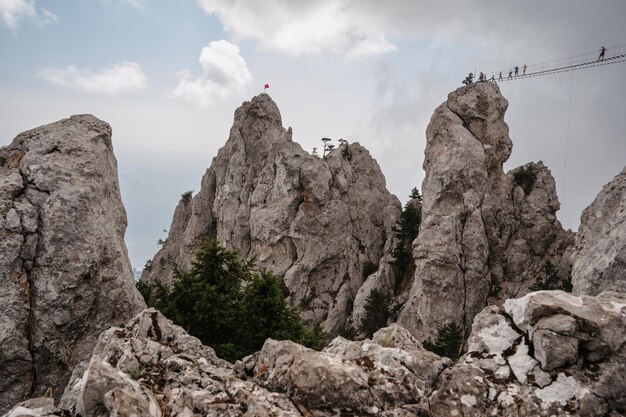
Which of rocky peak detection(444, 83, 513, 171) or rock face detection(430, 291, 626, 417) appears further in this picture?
rocky peak detection(444, 83, 513, 171)

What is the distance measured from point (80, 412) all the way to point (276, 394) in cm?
403

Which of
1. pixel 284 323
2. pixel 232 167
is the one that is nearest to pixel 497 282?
pixel 284 323

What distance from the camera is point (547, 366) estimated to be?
354 inches

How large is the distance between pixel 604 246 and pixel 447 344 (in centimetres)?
3197

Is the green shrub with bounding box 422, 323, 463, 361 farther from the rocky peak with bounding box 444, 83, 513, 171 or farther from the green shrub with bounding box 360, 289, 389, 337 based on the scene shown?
the rocky peak with bounding box 444, 83, 513, 171

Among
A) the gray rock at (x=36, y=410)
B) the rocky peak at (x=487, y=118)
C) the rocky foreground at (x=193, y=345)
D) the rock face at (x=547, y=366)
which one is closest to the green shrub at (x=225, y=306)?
the rocky foreground at (x=193, y=345)

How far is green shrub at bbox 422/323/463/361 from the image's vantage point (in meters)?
45.8

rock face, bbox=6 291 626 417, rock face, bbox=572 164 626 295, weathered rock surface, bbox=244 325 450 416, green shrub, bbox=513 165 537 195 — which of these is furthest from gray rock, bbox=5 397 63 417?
green shrub, bbox=513 165 537 195

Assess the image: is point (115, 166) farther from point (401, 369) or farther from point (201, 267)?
point (401, 369)

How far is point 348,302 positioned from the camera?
67.3 m

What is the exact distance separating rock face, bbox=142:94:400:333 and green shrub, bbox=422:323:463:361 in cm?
2050

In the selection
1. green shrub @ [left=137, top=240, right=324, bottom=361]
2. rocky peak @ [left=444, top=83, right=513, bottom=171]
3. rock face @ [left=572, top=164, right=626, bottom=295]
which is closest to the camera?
rock face @ [left=572, top=164, right=626, bottom=295]

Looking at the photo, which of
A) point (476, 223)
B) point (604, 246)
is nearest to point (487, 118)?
point (476, 223)

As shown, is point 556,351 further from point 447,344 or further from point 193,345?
point 447,344
